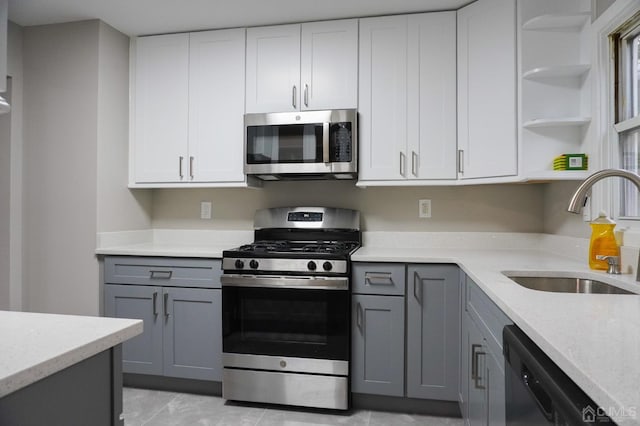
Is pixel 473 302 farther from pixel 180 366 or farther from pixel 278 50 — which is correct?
pixel 278 50

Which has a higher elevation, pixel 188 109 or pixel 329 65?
pixel 329 65

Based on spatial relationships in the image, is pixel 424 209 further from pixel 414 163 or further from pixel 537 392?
pixel 537 392

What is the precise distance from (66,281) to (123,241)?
415 mm

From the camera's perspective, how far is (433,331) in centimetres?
230

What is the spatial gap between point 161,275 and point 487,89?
2.21 m

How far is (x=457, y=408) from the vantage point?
235 cm

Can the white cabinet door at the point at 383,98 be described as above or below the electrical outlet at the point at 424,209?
above

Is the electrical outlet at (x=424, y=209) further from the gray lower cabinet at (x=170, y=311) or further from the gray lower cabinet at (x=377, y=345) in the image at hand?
the gray lower cabinet at (x=170, y=311)

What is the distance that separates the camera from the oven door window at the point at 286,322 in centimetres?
235

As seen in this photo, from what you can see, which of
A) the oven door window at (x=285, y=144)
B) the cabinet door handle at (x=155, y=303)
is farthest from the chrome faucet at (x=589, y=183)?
the cabinet door handle at (x=155, y=303)

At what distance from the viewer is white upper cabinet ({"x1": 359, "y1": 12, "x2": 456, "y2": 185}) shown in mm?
2574

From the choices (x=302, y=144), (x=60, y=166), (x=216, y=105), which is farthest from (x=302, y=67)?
(x=60, y=166)

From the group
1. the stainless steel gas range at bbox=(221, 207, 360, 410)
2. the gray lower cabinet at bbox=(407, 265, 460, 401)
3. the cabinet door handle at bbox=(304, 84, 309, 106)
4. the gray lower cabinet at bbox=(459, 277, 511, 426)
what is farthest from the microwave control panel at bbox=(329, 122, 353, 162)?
the gray lower cabinet at bbox=(459, 277, 511, 426)

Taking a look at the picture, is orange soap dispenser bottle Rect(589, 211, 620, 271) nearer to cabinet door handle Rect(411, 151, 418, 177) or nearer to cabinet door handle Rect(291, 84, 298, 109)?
cabinet door handle Rect(411, 151, 418, 177)
